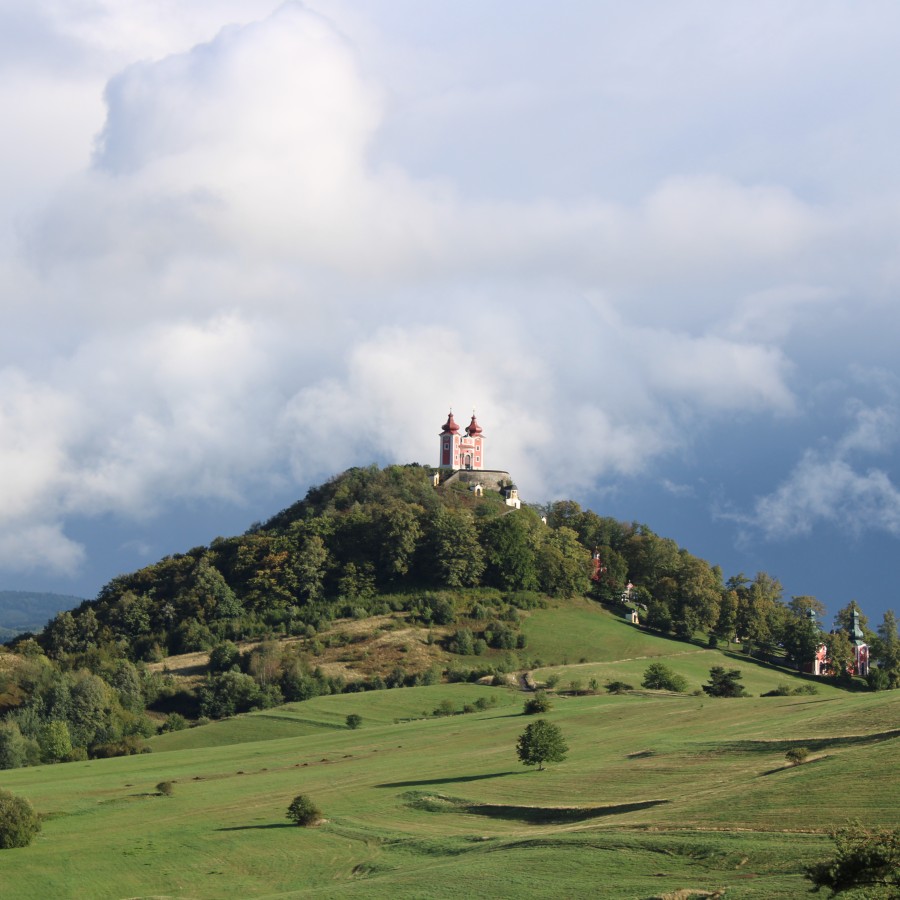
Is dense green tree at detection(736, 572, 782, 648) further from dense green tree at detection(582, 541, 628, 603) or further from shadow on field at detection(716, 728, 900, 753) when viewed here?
shadow on field at detection(716, 728, 900, 753)

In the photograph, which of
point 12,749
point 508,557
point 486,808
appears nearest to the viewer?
point 486,808

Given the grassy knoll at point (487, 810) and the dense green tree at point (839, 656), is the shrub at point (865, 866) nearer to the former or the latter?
the grassy knoll at point (487, 810)

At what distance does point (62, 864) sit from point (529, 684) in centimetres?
6780

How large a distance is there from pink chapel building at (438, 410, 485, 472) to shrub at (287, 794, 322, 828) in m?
127

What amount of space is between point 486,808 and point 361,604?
286ft

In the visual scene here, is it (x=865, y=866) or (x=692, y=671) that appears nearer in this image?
(x=865, y=866)

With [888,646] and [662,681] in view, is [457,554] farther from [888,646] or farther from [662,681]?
[888,646]

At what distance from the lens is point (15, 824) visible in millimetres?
58906

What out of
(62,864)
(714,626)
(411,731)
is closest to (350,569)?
(714,626)

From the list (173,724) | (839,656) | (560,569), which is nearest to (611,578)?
(560,569)

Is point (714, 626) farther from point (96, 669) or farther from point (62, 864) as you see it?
point (62, 864)

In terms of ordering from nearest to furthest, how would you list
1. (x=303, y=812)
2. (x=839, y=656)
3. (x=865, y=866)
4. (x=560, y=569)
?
(x=865, y=866), (x=303, y=812), (x=839, y=656), (x=560, y=569)

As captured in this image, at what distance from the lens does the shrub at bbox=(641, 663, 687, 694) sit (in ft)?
373

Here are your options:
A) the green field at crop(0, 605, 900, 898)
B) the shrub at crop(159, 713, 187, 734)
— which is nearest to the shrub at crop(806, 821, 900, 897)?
the green field at crop(0, 605, 900, 898)
